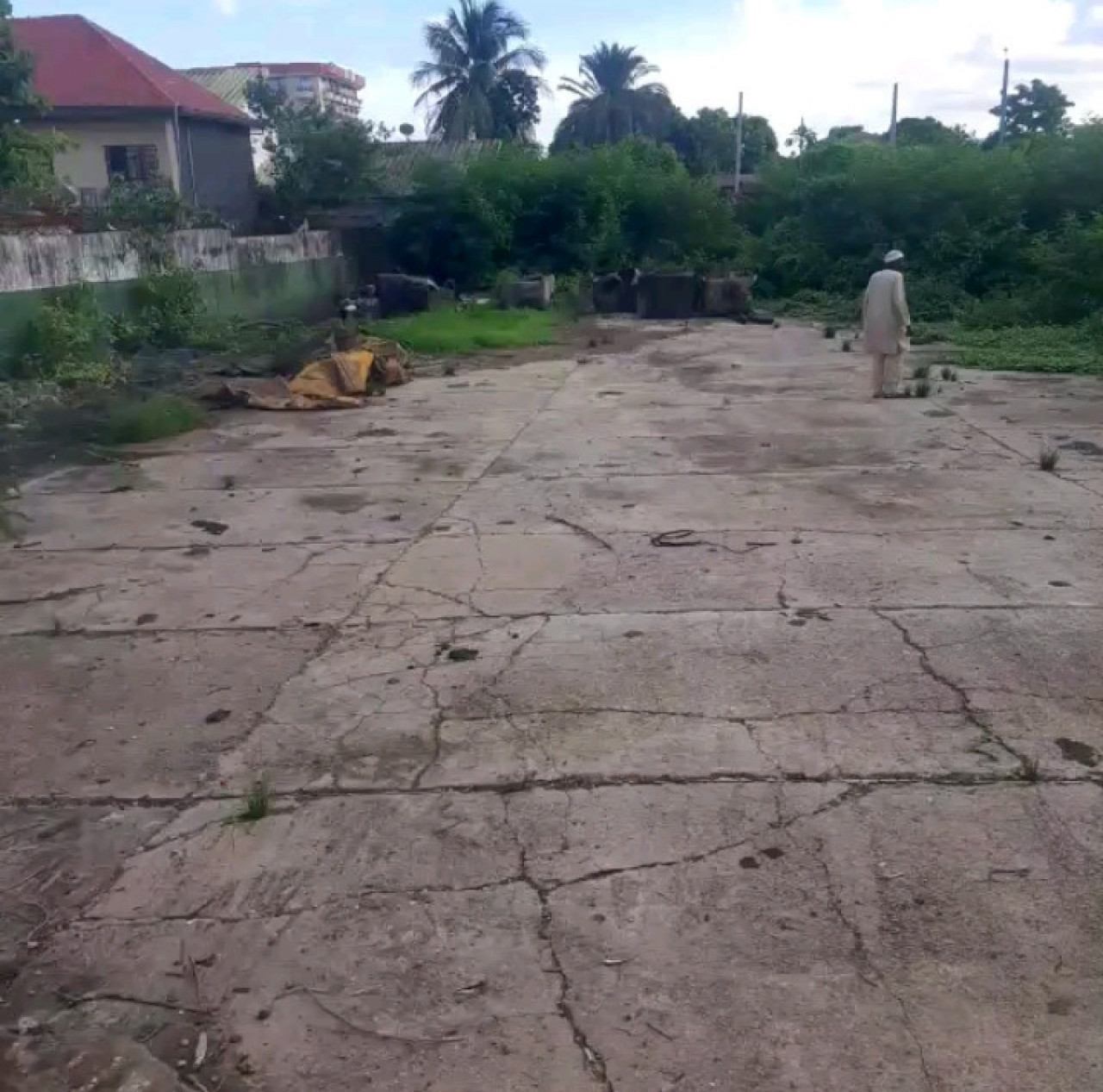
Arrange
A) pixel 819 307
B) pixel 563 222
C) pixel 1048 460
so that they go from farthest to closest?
pixel 563 222 → pixel 819 307 → pixel 1048 460

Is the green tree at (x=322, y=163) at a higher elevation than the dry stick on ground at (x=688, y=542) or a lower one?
higher

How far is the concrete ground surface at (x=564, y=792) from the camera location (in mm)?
2629

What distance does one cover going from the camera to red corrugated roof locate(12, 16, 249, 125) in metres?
27.5

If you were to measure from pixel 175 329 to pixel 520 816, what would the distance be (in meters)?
12.5

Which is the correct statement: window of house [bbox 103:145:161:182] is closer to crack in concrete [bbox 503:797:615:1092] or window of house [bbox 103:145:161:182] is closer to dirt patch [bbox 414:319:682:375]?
dirt patch [bbox 414:319:682:375]

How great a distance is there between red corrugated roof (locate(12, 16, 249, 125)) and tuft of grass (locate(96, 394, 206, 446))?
62.9 feet

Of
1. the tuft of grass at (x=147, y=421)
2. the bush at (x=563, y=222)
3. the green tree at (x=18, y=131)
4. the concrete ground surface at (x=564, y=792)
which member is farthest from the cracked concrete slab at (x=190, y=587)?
the bush at (x=563, y=222)

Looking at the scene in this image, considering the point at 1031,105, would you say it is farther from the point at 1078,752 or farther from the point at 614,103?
the point at 1078,752

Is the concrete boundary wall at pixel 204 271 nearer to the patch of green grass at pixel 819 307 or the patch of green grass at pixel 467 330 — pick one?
the patch of green grass at pixel 467 330

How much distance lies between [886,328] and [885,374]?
510 mm

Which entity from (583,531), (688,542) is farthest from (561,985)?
(583,531)

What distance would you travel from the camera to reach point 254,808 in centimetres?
360

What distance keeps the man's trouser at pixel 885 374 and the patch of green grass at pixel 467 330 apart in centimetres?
612

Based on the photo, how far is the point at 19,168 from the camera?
49.6 ft
